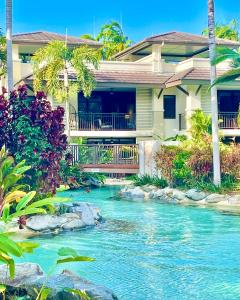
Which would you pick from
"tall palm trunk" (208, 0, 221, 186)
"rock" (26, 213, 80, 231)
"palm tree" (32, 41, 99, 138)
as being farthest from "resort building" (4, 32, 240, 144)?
"rock" (26, 213, 80, 231)

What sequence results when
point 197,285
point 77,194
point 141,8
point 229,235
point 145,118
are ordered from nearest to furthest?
point 197,285, point 229,235, point 77,194, point 145,118, point 141,8

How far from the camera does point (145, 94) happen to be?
3112 centimetres

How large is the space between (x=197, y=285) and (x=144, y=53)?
1097 inches

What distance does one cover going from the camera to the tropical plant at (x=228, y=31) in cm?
4128

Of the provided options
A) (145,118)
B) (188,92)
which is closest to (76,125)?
(145,118)

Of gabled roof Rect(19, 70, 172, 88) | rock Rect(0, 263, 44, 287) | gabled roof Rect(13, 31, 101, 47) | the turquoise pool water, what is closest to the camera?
rock Rect(0, 263, 44, 287)

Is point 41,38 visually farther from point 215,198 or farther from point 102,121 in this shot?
point 215,198

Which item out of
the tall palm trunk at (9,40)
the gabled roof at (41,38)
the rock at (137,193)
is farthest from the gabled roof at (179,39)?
the tall palm trunk at (9,40)

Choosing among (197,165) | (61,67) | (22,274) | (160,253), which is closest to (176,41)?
(61,67)

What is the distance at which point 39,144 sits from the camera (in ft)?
41.4

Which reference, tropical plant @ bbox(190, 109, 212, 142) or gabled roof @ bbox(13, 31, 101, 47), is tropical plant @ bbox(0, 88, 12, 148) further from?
gabled roof @ bbox(13, 31, 101, 47)

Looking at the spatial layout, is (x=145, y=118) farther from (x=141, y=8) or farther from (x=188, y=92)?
(x=141, y=8)

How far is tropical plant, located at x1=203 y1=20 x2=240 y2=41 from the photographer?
41.3 metres

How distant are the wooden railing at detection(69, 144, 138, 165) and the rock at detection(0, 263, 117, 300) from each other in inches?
697
